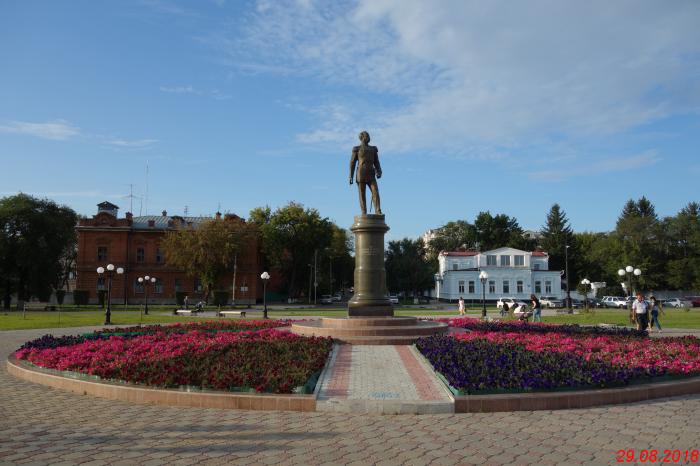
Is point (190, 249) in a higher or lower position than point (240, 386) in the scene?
higher

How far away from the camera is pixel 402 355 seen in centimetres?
1211

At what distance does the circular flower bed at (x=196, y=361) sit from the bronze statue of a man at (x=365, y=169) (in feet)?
20.4

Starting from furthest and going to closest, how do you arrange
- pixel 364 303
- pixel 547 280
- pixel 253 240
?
pixel 547 280 → pixel 253 240 → pixel 364 303

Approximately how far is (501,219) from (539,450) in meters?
90.2

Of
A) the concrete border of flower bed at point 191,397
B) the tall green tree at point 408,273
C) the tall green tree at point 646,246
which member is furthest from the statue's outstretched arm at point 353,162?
the tall green tree at point 646,246

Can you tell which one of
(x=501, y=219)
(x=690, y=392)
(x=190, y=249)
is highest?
(x=501, y=219)

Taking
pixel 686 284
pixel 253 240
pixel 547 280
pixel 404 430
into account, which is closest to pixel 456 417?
pixel 404 430

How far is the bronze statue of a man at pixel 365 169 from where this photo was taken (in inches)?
716

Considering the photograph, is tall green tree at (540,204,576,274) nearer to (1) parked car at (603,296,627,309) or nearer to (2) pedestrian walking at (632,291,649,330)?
(1) parked car at (603,296,627,309)

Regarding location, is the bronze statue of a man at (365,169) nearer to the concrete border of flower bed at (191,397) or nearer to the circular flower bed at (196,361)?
the circular flower bed at (196,361)

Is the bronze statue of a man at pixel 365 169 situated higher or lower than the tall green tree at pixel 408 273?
higher

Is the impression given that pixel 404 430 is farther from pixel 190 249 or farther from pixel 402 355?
pixel 190 249

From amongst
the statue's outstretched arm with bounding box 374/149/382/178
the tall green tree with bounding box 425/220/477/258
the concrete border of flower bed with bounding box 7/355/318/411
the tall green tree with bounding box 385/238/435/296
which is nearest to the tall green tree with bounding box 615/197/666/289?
A: the tall green tree with bounding box 385/238/435/296

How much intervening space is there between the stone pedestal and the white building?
2083 inches
